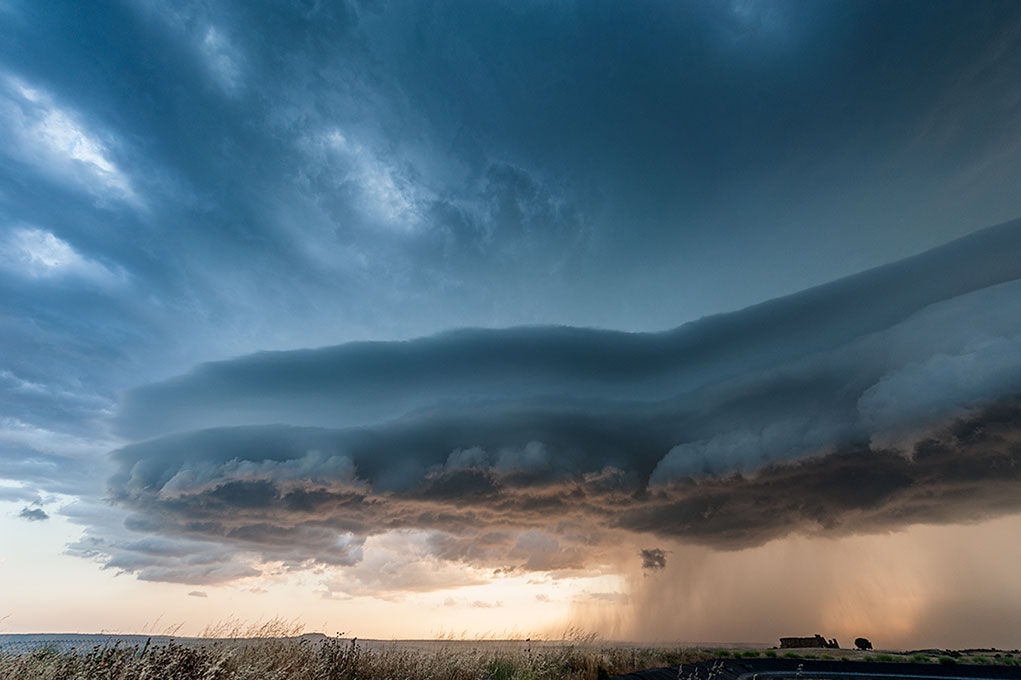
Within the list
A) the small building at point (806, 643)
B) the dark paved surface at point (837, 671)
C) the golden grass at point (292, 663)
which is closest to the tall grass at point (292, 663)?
the golden grass at point (292, 663)

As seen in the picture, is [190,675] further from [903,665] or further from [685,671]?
[903,665]

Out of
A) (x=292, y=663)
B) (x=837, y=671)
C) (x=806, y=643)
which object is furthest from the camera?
(x=806, y=643)

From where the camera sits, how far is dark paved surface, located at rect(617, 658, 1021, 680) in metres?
35.7

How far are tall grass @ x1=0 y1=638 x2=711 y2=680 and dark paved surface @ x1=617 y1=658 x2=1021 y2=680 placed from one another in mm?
10447

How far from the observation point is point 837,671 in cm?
4391

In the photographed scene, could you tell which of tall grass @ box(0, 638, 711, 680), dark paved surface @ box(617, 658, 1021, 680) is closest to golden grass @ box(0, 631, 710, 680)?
tall grass @ box(0, 638, 711, 680)

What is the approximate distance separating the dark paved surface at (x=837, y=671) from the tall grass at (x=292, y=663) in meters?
10.4

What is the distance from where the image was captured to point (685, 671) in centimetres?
3353

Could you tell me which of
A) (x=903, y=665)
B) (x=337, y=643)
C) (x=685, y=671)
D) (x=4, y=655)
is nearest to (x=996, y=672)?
(x=903, y=665)

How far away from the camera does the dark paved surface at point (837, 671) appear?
35678mm

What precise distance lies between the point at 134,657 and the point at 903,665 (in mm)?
64661

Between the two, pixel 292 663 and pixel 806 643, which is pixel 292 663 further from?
pixel 806 643

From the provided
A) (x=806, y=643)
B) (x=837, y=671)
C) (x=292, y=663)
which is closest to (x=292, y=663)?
(x=292, y=663)

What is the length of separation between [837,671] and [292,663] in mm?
46777
